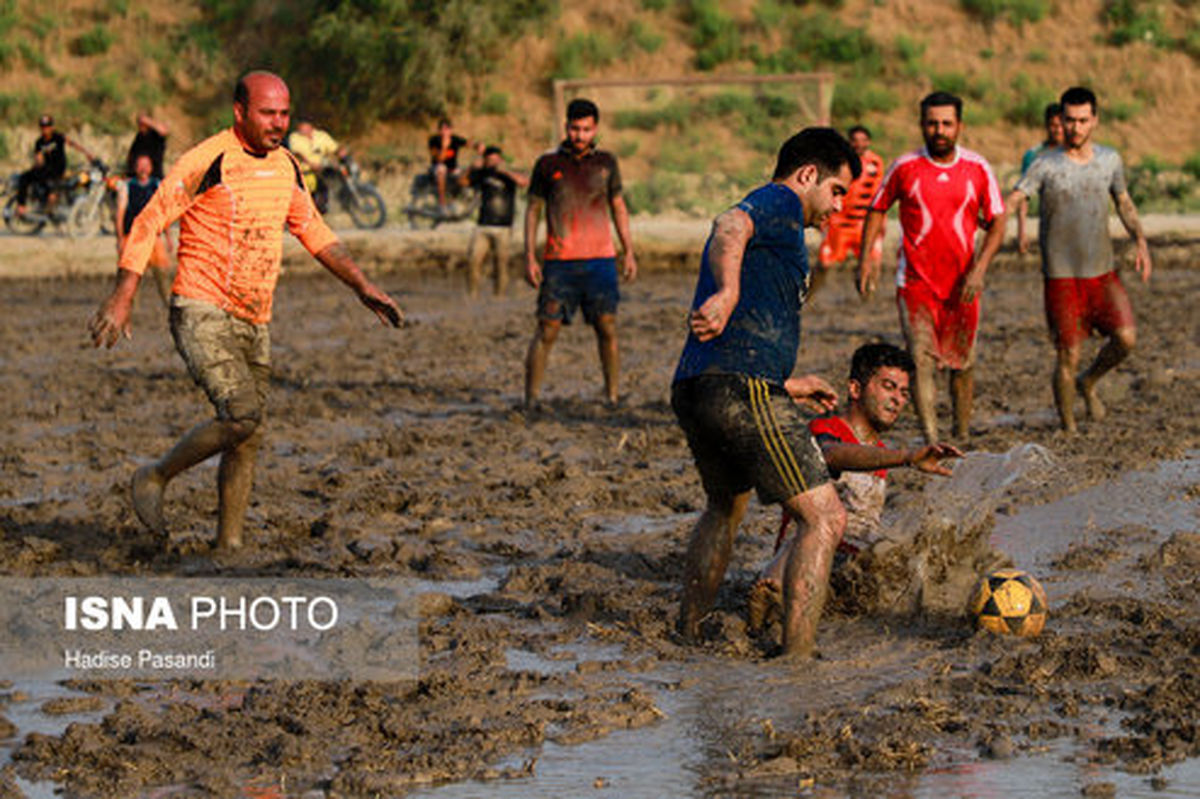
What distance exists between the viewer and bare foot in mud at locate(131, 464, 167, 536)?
28.0 ft

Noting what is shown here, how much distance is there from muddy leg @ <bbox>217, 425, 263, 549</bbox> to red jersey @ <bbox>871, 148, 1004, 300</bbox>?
3.75 metres

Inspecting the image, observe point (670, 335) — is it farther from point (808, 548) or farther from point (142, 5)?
point (142, 5)

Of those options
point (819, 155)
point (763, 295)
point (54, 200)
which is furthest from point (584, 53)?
point (763, 295)

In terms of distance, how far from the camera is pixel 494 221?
20609 mm

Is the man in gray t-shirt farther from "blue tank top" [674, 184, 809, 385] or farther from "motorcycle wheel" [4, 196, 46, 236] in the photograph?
"motorcycle wheel" [4, 196, 46, 236]

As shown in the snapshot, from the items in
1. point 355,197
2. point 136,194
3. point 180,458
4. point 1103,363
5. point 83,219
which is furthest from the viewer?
point 355,197

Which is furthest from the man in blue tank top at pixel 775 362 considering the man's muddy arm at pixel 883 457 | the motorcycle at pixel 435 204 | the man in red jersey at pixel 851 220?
the motorcycle at pixel 435 204

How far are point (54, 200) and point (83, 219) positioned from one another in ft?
2.26

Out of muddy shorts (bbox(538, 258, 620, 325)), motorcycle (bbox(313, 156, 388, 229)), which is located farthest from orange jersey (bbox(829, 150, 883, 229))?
motorcycle (bbox(313, 156, 388, 229))

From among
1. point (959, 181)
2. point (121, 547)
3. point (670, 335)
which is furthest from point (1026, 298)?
point (121, 547)

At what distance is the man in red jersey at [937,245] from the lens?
1056 cm

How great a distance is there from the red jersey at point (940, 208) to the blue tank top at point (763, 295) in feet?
13.5

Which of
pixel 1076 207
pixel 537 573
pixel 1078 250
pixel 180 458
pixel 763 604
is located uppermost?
pixel 1076 207

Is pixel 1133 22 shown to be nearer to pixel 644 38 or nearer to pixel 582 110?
pixel 644 38
